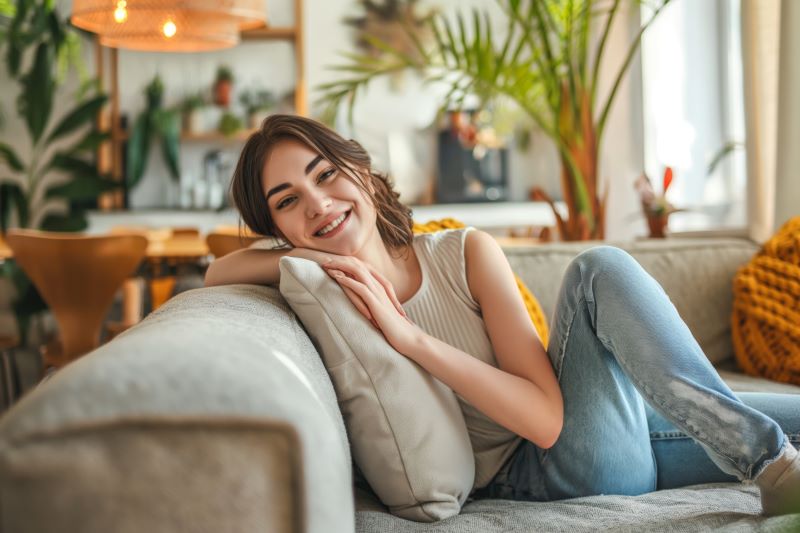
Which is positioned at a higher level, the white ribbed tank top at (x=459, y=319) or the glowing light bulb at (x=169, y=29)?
the glowing light bulb at (x=169, y=29)

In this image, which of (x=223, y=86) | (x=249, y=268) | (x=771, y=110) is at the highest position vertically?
(x=223, y=86)

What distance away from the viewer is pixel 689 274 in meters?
2.43

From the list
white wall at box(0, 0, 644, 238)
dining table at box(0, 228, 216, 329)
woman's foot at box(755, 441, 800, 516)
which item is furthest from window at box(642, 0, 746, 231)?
woman's foot at box(755, 441, 800, 516)

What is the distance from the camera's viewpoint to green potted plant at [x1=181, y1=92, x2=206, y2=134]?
6.50 meters

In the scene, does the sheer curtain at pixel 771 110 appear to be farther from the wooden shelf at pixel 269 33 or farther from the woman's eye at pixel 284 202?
the wooden shelf at pixel 269 33

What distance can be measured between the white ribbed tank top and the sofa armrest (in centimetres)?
69

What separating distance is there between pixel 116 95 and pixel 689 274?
5227 millimetres

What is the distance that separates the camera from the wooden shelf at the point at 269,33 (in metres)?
6.47

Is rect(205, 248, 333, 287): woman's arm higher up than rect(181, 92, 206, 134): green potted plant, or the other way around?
rect(181, 92, 206, 134): green potted plant

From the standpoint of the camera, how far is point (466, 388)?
1.34 meters

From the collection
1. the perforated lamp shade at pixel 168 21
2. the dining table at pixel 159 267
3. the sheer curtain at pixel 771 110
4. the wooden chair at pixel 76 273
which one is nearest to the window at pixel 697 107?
the sheer curtain at pixel 771 110

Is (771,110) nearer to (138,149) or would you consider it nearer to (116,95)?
(138,149)

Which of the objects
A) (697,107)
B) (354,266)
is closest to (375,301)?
(354,266)

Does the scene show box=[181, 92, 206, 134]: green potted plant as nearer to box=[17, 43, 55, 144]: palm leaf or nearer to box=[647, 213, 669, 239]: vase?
box=[17, 43, 55, 144]: palm leaf
